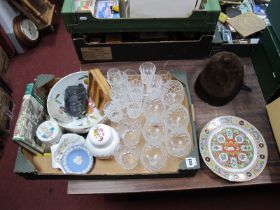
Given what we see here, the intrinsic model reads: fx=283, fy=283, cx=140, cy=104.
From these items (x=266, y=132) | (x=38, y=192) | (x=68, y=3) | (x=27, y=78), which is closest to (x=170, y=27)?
(x=68, y=3)

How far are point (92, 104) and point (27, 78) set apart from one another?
1.16 m

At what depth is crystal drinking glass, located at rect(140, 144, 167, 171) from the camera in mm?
1029

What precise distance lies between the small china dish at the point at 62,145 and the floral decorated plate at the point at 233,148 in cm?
47

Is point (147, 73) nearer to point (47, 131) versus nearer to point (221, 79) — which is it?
point (221, 79)

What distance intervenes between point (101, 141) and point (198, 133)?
395mm

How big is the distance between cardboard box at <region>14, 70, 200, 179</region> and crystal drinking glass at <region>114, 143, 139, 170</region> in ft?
0.05

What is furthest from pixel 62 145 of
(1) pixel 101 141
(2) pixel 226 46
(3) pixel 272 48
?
(3) pixel 272 48

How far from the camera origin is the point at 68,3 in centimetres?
110

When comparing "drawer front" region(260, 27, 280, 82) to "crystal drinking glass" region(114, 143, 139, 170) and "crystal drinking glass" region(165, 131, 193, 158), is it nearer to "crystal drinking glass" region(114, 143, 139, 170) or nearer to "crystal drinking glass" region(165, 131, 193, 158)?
"crystal drinking glass" region(165, 131, 193, 158)

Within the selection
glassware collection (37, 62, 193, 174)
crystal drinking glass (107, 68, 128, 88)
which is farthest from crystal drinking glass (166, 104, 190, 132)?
crystal drinking glass (107, 68, 128, 88)

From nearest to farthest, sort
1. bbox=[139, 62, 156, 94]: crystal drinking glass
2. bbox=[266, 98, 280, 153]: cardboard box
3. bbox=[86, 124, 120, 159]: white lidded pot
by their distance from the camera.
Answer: bbox=[86, 124, 120, 159]: white lidded pot, bbox=[266, 98, 280, 153]: cardboard box, bbox=[139, 62, 156, 94]: crystal drinking glass

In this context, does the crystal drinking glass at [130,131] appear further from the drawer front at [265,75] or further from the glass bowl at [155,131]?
the drawer front at [265,75]

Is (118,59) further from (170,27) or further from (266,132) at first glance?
(266,132)

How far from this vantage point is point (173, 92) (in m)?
→ 1.18
